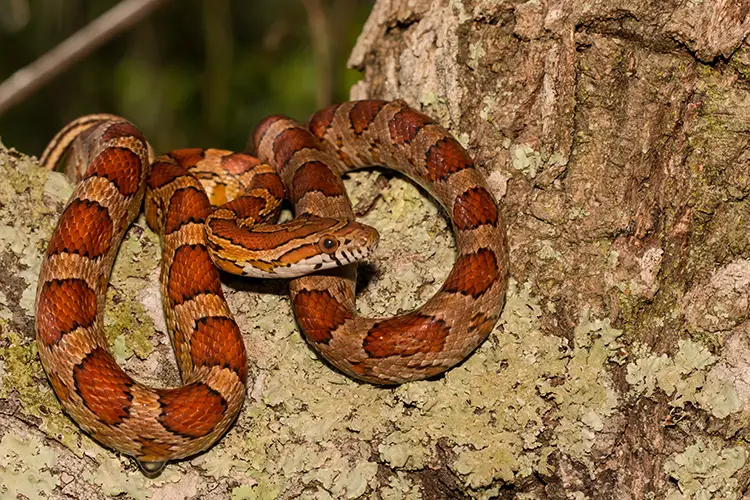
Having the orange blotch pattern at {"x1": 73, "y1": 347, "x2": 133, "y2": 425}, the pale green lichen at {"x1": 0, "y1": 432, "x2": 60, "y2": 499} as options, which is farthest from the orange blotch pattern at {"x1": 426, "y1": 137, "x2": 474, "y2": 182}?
the pale green lichen at {"x1": 0, "y1": 432, "x2": 60, "y2": 499}

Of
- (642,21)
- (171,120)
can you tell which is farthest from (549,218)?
(171,120)

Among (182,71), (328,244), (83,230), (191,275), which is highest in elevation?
(182,71)

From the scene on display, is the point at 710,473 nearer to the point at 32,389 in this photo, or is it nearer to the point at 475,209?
the point at 475,209

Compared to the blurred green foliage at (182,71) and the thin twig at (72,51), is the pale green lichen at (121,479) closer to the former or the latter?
the thin twig at (72,51)

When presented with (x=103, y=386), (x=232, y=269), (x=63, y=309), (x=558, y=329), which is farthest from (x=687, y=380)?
(x=63, y=309)

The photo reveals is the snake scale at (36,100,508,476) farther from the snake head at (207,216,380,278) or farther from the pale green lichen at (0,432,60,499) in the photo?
the pale green lichen at (0,432,60,499)

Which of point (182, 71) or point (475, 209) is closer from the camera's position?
point (475, 209)
